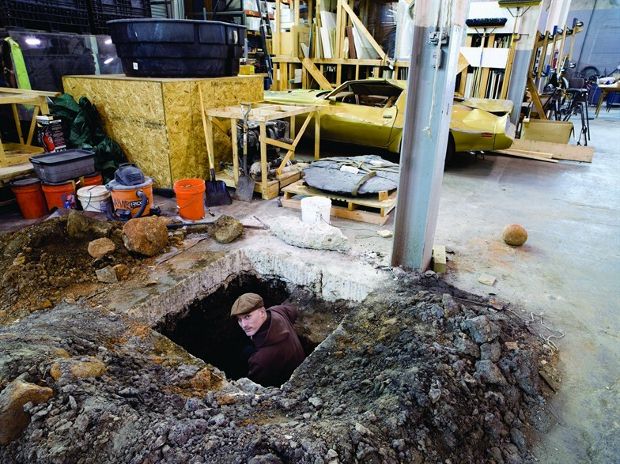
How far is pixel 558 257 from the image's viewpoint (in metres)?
4.05

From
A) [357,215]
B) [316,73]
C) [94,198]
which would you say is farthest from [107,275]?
[316,73]

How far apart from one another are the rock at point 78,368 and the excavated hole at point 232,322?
100 cm

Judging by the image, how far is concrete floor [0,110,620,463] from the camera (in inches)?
91.1

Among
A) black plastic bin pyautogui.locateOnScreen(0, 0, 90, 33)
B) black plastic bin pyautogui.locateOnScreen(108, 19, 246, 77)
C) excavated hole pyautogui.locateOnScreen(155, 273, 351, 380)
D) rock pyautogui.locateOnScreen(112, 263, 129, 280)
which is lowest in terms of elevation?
excavated hole pyautogui.locateOnScreen(155, 273, 351, 380)

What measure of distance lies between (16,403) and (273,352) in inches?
58.7

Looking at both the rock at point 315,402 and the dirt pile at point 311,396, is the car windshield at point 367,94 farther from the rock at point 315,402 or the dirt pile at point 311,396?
the rock at point 315,402

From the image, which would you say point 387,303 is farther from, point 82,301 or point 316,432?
point 82,301

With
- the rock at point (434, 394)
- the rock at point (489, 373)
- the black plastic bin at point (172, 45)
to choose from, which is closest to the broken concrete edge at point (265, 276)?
the rock at point (489, 373)

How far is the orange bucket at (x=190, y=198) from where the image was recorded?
177 inches

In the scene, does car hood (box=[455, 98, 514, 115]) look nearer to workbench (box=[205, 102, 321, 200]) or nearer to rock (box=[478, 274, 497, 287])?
workbench (box=[205, 102, 321, 200])

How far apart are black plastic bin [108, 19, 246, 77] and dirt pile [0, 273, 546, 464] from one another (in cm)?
344

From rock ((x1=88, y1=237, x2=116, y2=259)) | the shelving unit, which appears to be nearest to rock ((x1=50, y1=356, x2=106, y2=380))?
rock ((x1=88, y1=237, x2=116, y2=259))

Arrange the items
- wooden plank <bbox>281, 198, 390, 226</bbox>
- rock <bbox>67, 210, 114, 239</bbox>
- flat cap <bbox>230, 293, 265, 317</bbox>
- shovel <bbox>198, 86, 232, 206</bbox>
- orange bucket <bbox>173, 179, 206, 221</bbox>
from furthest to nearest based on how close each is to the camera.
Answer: shovel <bbox>198, 86, 232, 206</bbox>, wooden plank <bbox>281, 198, 390, 226</bbox>, orange bucket <bbox>173, 179, 206, 221</bbox>, rock <bbox>67, 210, 114, 239</bbox>, flat cap <bbox>230, 293, 265, 317</bbox>

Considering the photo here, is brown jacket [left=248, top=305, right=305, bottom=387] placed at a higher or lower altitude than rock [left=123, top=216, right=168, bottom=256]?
lower
